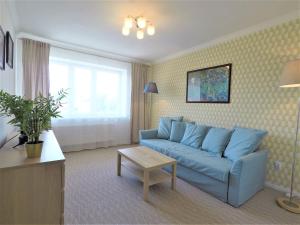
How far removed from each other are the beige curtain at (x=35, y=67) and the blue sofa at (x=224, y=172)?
2942mm

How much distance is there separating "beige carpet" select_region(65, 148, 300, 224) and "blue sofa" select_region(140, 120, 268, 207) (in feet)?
0.33

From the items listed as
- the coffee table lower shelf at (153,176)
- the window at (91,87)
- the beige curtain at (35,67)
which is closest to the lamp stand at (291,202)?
the coffee table lower shelf at (153,176)

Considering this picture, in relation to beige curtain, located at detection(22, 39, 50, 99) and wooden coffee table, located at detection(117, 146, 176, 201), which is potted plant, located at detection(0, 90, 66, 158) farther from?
beige curtain, located at detection(22, 39, 50, 99)

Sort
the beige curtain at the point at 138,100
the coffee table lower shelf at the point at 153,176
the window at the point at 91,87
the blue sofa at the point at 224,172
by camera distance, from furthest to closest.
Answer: the beige curtain at the point at 138,100
the window at the point at 91,87
the coffee table lower shelf at the point at 153,176
the blue sofa at the point at 224,172

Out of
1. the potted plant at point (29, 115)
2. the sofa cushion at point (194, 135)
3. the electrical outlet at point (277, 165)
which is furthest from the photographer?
the sofa cushion at point (194, 135)

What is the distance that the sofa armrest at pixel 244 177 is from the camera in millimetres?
1975

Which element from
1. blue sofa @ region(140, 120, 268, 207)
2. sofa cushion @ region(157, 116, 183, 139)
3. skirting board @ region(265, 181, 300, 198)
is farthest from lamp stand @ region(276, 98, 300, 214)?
sofa cushion @ region(157, 116, 183, 139)

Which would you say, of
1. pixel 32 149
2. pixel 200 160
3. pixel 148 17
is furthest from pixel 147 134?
pixel 32 149

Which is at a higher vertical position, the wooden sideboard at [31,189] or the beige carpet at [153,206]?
the wooden sideboard at [31,189]

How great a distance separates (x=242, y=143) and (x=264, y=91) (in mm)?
901

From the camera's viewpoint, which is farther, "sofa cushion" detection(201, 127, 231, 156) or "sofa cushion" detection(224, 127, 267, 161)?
"sofa cushion" detection(201, 127, 231, 156)

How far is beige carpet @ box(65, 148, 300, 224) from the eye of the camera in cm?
177

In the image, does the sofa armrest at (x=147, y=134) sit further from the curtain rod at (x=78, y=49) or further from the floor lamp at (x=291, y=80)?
the floor lamp at (x=291, y=80)

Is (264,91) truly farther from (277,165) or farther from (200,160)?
(200,160)
